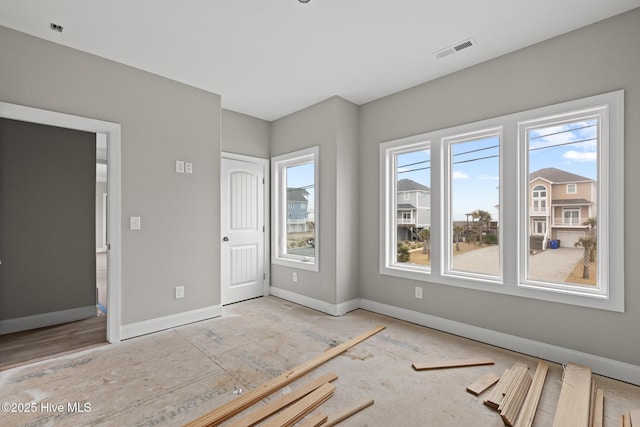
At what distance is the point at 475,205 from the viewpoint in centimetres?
335

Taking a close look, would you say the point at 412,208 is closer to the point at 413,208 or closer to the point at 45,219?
the point at 413,208

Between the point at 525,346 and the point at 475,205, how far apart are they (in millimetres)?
1420

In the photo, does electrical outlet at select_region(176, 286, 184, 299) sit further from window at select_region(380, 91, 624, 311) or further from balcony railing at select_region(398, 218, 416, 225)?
balcony railing at select_region(398, 218, 416, 225)

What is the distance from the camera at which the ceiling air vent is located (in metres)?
2.81

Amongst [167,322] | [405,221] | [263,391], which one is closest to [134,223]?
[167,322]

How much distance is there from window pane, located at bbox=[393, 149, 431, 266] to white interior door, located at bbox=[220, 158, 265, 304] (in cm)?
213

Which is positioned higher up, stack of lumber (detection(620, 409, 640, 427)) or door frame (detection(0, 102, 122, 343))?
door frame (detection(0, 102, 122, 343))

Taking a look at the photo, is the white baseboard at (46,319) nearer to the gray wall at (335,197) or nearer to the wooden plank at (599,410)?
the gray wall at (335,197)

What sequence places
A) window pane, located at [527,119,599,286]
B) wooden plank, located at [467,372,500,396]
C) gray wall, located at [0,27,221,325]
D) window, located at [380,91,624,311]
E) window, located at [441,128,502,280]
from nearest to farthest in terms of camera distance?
1. wooden plank, located at [467,372,500,396]
2. window, located at [380,91,624,311]
3. window pane, located at [527,119,599,286]
4. gray wall, located at [0,27,221,325]
5. window, located at [441,128,502,280]

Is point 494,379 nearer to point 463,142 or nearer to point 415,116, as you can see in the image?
point 463,142

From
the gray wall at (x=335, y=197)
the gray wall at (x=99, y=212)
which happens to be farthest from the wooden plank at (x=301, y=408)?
the gray wall at (x=99, y=212)

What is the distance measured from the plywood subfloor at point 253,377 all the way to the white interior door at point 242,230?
110 centimetres

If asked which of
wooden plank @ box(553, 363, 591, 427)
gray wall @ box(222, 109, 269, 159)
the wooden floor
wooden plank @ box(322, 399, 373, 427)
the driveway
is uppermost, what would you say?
gray wall @ box(222, 109, 269, 159)

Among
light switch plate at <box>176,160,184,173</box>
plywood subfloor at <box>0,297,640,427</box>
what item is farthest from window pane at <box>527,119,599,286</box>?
light switch plate at <box>176,160,184,173</box>
